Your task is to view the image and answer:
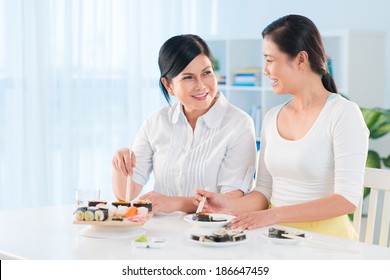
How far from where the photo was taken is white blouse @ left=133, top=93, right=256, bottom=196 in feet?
8.41

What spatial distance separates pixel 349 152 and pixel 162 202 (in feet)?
2.05

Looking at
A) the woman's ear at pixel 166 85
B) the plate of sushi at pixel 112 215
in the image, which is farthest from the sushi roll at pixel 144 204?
the woman's ear at pixel 166 85

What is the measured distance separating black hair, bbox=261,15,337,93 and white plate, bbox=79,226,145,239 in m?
0.75

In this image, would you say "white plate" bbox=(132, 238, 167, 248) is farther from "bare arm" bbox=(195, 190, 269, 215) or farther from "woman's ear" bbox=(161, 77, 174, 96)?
"woman's ear" bbox=(161, 77, 174, 96)

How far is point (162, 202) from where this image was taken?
240cm

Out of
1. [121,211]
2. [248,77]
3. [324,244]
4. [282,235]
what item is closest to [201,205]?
[121,211]

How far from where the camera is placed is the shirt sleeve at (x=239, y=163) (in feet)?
8.32

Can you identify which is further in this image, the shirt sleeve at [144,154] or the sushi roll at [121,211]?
the shirt sleeve at [144,154]

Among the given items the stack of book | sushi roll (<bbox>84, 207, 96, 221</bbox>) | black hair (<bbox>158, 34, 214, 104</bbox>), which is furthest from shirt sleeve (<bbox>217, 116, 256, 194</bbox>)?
the stack of book

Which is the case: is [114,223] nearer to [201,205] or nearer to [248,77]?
[201,205]

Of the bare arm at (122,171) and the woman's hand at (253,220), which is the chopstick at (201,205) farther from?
the bare arm at (122,171)

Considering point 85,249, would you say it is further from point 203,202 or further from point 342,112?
point 342,112
